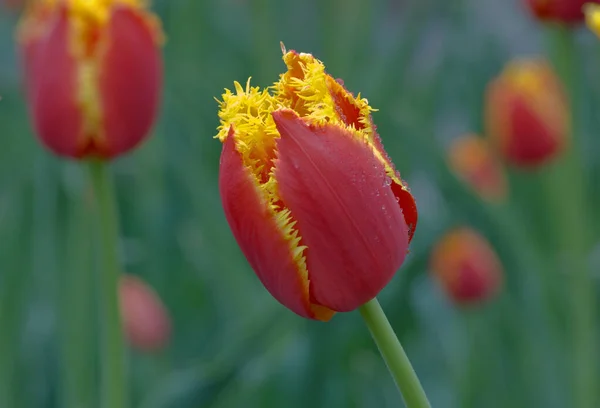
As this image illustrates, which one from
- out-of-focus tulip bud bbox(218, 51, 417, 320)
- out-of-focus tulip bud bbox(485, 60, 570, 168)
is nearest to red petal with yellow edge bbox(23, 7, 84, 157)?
out-of-focus tulip bud bbox(218, 51, 417, 320)

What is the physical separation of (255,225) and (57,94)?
0.46 meters

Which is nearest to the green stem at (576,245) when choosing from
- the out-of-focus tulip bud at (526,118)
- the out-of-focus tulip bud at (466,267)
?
the out-of-focus tulip bud at (466,267)

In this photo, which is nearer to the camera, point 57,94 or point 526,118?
point 57,94

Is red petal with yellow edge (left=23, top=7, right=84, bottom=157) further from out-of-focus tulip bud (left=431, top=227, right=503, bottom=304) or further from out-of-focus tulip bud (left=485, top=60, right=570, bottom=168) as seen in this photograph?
out-of-focus tulip bud (left=485, top=60, right=570, bottom=168)

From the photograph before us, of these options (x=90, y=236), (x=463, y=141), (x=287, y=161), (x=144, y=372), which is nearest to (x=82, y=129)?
(x=90, y=236)

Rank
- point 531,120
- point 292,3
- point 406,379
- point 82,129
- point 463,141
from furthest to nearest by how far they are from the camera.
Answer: point 292,3, point 463,141, point 531,120, point 82,129, point 406,379

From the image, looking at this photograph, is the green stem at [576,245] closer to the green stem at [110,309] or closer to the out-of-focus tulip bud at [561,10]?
the out-of-focus tulip bud at [561,10]

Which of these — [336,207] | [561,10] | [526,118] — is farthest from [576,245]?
[336,207]

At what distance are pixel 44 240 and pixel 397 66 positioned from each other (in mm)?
693

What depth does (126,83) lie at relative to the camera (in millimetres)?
917

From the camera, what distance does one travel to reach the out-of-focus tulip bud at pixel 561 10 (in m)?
1.20

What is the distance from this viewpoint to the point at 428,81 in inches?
84.8

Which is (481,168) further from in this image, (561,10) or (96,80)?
(96,80)

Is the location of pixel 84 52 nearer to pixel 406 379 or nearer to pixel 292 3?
pixel 406 379
